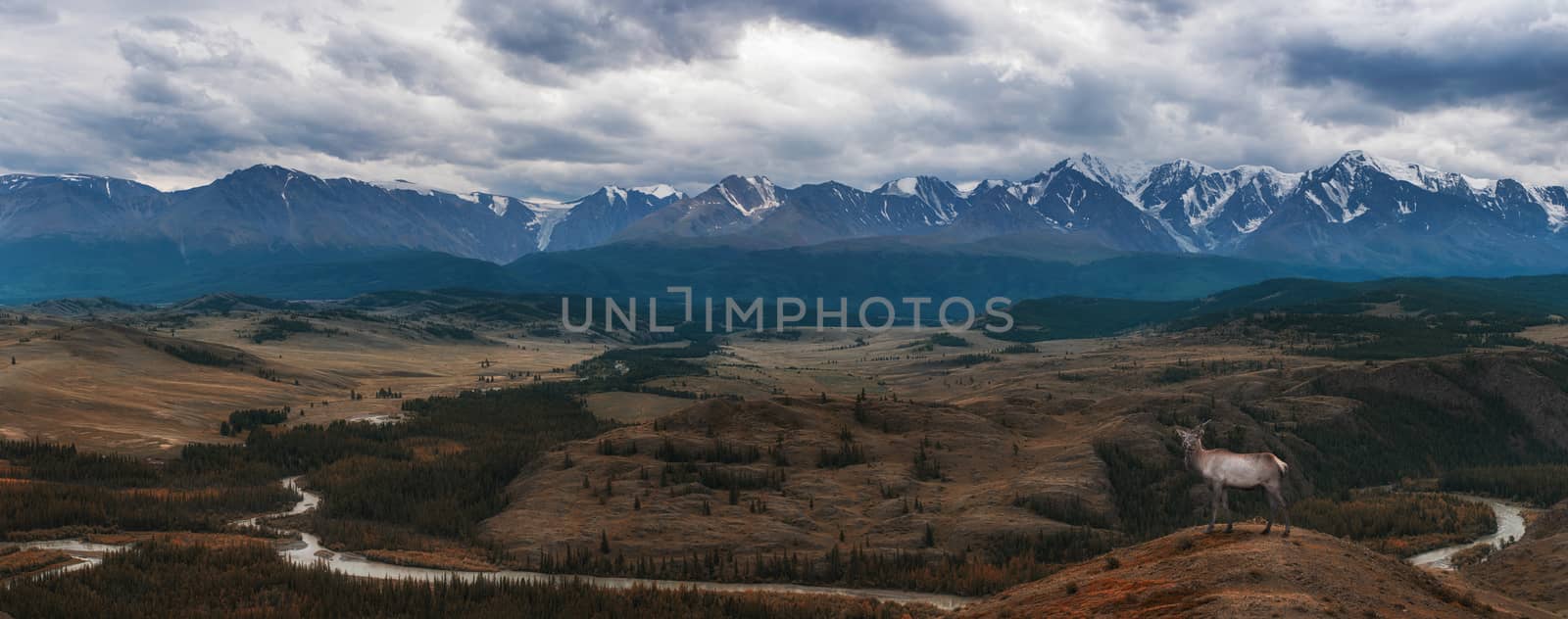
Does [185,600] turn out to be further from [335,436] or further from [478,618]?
[335,436]

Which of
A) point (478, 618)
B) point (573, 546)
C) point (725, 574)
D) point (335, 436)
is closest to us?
point (478, 618)

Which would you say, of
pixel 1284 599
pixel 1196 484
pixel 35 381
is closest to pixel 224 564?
pixel 1284 599

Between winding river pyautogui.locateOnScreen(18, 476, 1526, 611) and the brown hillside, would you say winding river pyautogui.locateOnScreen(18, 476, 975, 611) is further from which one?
the brown hillside

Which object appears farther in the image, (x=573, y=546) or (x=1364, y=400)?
(x=1364, y=400)

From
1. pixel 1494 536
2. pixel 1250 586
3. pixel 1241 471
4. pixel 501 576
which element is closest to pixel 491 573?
pixel 501 576

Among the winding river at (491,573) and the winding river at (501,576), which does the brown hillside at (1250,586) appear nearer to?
the winding river at (501,576)

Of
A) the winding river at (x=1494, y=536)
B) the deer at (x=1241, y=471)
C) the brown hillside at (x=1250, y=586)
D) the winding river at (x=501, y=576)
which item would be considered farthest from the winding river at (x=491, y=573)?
the deer at (x=1241, y=471)

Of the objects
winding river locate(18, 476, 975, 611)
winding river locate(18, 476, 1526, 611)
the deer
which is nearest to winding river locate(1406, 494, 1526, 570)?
winding river locate(18, 476, 1526, 611)
